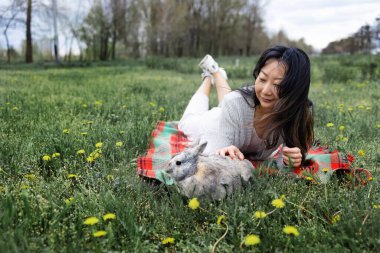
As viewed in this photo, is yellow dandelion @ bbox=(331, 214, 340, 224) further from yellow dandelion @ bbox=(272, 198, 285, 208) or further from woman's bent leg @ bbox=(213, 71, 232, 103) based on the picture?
woman's bent leg @ bbox=(213, 71, 232, 103)

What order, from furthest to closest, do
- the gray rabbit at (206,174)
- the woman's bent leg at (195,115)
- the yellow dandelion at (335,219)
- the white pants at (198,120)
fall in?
the woman's bent leg at (195,115) → the white pants at (198,120) → the gray rabbit at (206,174) → the yellow dandelion at (335,219)

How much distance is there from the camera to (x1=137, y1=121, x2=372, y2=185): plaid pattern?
2314mm

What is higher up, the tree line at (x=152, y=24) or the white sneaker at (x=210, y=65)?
the tree line at (x=152, y=24)

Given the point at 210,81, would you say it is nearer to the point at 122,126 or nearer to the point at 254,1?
the point at 122,126

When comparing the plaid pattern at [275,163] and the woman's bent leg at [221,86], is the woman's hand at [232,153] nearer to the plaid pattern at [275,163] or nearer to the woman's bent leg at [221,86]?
the plaid pattern at [275,163]

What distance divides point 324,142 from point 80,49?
99.0 ft

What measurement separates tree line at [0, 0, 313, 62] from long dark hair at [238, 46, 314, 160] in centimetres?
1930

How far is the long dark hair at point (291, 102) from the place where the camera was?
7.62 feet

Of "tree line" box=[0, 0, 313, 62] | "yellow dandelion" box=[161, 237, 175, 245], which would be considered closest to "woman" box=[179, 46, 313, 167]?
"yellow dandelion" box=[161, 237, 175, 245]

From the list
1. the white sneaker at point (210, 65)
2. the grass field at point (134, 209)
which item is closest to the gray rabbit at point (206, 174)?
the grass field at point (134, 209)

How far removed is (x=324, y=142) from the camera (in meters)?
3.44

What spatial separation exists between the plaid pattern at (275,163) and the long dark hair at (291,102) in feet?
0.60

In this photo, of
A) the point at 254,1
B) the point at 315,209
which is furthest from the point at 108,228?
the point at 254,1

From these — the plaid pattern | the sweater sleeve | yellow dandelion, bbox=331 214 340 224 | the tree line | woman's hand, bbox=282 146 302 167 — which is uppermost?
the tree line
